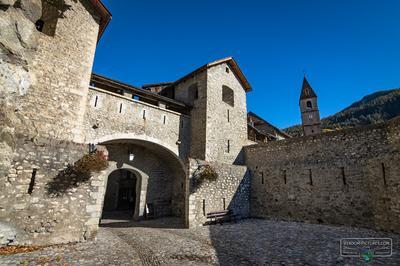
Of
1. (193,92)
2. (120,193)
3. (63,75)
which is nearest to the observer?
(63,75)

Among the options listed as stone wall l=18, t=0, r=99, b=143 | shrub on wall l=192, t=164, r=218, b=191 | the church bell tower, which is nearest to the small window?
stone wall l=18, t=0, r=99, b=143

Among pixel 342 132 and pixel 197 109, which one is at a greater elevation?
pixel 197 109

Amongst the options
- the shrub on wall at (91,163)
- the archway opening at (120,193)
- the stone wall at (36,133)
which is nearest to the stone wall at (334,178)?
the shrub on wall at (91,163)

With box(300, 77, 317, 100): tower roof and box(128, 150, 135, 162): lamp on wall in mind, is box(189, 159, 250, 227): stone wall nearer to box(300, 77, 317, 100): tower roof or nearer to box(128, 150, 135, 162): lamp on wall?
box(128, 150, 135, 162): lamp on wall

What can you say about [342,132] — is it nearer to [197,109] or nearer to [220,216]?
[220,216]

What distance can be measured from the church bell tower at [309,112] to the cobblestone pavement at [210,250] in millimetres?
24550

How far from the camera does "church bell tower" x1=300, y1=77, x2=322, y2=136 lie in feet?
95.3

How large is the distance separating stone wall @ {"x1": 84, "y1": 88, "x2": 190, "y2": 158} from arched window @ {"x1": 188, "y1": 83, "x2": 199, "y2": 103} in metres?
1.70

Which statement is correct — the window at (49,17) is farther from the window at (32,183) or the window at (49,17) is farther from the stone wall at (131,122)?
the window at (32,183)

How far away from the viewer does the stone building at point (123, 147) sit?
5270mm

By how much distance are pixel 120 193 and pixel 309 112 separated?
92.0 feet

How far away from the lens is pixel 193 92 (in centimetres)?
1402

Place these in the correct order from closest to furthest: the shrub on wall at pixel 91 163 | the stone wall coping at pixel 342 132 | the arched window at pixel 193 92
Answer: the shrub on wall at pixel 91 163 < the stone wall coping at pixel 342 132 < the arched window at pixel 193 92

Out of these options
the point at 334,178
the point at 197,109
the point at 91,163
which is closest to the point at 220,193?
the point at 334,178
